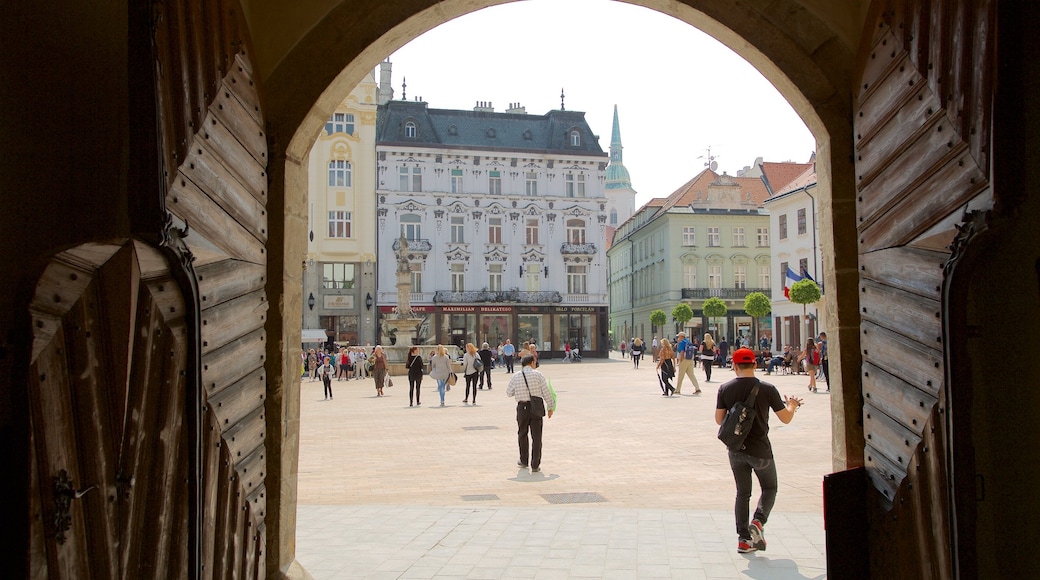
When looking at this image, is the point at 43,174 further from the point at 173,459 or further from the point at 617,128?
the point at 617,128

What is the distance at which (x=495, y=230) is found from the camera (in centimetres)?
5088

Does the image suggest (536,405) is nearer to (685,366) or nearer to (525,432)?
(525,432)

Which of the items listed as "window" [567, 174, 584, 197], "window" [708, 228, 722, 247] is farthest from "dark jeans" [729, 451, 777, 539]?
"window" [708, 228, 722, 247]

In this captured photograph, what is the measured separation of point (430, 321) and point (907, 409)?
4578 centimetres

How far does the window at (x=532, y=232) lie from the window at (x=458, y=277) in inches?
167

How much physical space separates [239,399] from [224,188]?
3.53ft

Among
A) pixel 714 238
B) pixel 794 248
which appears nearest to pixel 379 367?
pixel 794 248

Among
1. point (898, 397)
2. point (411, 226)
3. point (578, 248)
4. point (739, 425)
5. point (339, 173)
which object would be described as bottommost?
point (739, 425)

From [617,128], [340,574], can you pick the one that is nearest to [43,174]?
[340,574]

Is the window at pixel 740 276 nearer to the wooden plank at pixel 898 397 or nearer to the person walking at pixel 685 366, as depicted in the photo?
Answer: the person walking at pixel 685 366

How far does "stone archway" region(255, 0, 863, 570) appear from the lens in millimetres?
4922

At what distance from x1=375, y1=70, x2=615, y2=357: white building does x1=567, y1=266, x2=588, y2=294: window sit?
0.19 feet

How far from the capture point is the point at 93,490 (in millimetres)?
3189

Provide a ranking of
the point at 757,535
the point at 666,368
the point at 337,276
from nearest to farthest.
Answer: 1. the point at 757,535
2. the point at 666,368
3. the point at 337,276
